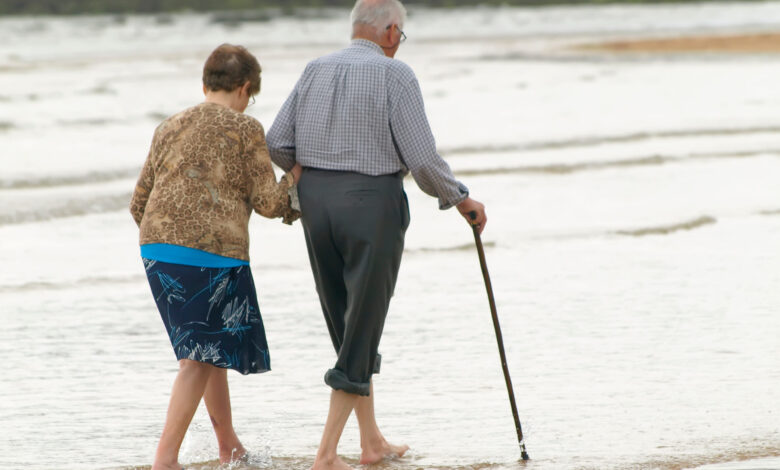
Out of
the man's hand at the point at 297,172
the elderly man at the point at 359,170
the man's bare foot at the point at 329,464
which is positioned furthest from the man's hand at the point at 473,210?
the man's bare foot at the point at 329,464

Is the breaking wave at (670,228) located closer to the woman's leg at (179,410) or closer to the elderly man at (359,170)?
the elderly man at (359,170)

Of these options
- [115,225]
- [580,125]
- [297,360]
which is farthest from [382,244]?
[580,125]

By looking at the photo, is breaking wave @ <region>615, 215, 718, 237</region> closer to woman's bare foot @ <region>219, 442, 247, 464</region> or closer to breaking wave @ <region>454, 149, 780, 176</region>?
breaking wave @ <region>454, 149, 780, 176</region>

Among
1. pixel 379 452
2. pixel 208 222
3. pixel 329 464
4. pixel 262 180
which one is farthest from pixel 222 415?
pixel 262 180

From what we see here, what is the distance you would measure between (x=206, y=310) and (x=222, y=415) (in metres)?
0.45

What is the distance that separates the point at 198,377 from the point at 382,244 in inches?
28.7

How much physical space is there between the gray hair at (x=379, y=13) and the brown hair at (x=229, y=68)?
0.38 metres

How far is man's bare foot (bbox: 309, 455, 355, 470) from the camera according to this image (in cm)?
388

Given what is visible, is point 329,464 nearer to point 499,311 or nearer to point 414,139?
point 414,139

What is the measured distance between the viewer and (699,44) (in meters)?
41.3

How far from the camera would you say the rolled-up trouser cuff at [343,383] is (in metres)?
3.81

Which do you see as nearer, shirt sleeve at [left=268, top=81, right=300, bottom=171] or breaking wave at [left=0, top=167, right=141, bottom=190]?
shirt sleeve at [left=268, top=81, right=300, bottom=171]

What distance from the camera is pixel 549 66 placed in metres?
30.7

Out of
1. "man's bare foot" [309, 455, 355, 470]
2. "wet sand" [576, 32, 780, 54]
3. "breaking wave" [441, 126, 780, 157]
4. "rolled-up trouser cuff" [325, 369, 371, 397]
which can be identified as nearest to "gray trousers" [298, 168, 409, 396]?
"rolled-up trouser cuff" [325, 369, 371, 397]
